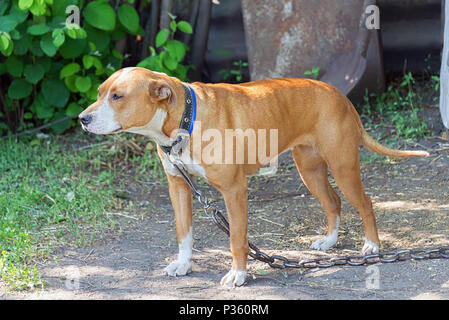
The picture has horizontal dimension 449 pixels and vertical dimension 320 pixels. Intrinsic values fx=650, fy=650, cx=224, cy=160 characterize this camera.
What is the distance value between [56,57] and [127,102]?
3254mm

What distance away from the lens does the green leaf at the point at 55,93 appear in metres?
6.07

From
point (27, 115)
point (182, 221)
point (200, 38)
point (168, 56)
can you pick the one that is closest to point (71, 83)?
point (27, 115)

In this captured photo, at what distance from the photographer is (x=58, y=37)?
531 centimetres

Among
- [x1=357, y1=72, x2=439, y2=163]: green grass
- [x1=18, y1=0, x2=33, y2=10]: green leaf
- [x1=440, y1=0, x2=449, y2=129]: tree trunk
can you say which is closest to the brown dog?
[x1=440, y1=0, x2=449, y2=129]: tree trunk

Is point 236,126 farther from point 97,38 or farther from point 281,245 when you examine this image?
point 97,38

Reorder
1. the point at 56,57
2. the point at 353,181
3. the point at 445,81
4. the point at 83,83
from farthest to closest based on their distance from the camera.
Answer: the point at 56,57
the point at 83,83
the point at 445,81
the point at 353,181

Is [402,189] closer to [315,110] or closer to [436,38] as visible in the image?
[315,110]

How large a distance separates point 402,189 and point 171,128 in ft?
7.53

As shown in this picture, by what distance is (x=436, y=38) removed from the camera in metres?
6.50

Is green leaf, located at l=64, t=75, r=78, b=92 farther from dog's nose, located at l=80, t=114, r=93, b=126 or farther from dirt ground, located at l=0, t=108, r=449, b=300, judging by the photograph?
dog's nose, located at l=80, t=114, r=93, b=126

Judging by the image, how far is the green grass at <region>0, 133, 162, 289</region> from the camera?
13.5ft

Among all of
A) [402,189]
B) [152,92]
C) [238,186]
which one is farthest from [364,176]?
[152,92]

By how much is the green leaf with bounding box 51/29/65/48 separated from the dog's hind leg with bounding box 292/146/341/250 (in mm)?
2304

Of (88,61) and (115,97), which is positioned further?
(88,61)
